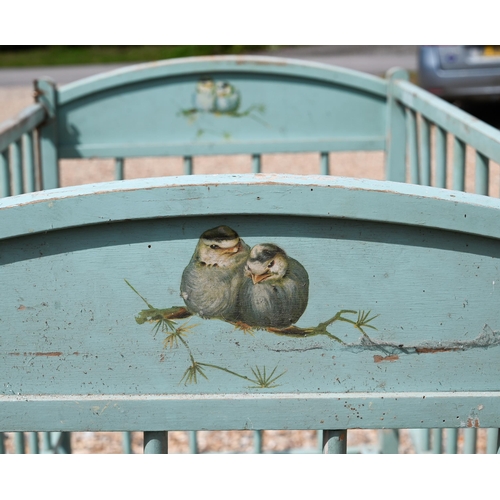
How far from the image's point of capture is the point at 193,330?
1345 millimetres

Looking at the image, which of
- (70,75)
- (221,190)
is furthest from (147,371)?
(70,75)

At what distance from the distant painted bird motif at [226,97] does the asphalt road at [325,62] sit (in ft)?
29.5

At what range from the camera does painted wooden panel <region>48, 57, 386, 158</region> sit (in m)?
3.03

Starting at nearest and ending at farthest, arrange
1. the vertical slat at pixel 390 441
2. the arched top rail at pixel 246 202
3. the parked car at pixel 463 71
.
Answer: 1. the arched top rail at pixel 246 202
2. the vertical slat at pixel 390 441
3. the parked car at pixel 463 71

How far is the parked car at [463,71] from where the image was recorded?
7734mm

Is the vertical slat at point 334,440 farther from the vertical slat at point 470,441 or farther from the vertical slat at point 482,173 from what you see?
the vertical slat at point 470,441

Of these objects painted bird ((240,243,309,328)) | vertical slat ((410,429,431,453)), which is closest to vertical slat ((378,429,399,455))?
vertical slat ((410,429,431,453))

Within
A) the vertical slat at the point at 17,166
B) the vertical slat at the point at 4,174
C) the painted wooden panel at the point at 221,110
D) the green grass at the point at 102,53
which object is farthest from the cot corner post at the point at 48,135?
the green grass at the point at 102,53

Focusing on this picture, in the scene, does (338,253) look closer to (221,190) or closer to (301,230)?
(301,230)

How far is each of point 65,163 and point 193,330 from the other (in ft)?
24.7

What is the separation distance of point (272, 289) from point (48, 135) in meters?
1.98

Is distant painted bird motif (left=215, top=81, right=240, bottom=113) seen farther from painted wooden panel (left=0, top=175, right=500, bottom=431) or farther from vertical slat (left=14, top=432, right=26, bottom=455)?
painted wooden panel (left=0, top=175, right=500, bottom=431)

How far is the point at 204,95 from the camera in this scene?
3062 millimetres

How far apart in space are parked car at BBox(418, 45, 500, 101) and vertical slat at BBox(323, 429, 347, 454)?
22.6 ft
